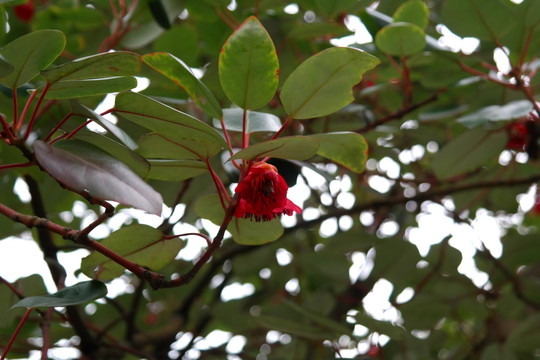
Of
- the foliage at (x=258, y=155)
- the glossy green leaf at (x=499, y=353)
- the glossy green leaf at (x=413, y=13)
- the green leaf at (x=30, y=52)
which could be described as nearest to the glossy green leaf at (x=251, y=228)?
the foliage at (x=258, y=155)

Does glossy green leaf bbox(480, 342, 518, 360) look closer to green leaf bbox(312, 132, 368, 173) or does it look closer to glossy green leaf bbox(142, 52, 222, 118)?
green leaf bbox(312, 132, 368, 173)

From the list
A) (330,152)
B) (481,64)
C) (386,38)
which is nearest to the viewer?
(330,152)

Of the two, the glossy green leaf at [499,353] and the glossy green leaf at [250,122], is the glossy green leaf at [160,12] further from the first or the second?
the glossy green leaf at [499,353]

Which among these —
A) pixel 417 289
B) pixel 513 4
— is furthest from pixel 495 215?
pixel 513 4

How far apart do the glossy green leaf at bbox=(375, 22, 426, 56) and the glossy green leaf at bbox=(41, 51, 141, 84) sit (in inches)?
20.1

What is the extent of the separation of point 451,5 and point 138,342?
Answer: 1012 millimetres

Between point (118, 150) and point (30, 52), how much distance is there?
0.46ft

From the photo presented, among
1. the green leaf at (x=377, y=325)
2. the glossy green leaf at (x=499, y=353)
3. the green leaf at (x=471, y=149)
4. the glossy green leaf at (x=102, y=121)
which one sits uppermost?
the glossy green leaf at (x=102, y=121)

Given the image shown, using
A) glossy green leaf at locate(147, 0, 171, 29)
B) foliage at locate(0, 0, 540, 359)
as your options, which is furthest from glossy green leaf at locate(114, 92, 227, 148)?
glossy green leaf at locate(147, 0, 171, 29)

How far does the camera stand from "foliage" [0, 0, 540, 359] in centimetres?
65

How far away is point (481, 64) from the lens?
1153 mm

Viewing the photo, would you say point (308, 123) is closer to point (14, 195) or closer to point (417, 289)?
point (417, 289)

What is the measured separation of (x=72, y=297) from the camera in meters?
0.67

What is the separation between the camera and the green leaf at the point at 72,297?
64 centimetres
